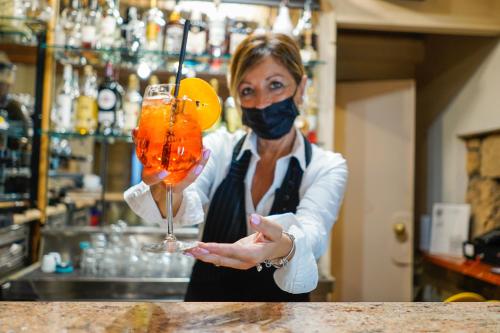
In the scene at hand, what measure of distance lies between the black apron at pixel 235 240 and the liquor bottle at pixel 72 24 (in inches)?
63.9

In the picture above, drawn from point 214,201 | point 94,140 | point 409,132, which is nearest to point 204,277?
point 214,201

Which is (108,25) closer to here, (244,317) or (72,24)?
(72,24)

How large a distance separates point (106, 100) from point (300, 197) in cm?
155

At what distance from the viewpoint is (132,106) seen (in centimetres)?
255

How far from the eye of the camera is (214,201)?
142 cm

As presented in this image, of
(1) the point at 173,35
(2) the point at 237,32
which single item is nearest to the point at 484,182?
(2) the point at 237,32

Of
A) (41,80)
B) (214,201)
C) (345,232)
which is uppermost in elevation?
(41,80)

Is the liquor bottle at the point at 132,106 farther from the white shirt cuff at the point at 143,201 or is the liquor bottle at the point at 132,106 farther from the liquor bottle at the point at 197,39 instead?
the white shirt cuff at the point at 143,201

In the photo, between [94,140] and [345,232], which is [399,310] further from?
[345,232]

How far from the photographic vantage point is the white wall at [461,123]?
2.91 meters

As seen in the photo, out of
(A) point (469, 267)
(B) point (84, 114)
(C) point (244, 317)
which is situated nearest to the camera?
(C) point (244, 317)

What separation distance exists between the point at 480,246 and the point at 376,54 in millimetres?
1884

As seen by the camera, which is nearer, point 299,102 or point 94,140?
point 299,102

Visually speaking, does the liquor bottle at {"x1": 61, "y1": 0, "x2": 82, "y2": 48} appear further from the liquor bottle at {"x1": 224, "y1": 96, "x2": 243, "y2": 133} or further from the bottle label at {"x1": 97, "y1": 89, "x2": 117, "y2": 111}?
the liquor bottle at {"x1": 224, "y1": 96, "x2": 243, "y2": 133}
